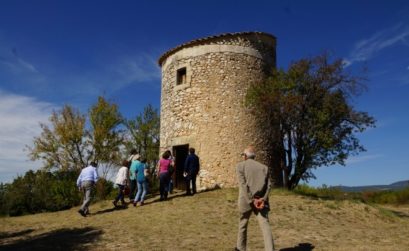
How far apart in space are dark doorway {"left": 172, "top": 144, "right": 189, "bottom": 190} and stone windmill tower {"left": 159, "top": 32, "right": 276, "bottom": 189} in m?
0.04

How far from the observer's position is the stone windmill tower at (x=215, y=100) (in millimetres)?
15930

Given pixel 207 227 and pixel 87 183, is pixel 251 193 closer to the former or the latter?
pixel 207 227

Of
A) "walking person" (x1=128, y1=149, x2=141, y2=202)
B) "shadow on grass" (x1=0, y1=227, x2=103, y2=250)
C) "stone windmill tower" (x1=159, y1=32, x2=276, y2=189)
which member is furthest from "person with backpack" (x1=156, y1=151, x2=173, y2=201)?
"shadow on grass" (x1=0, y1=227, x2=103, y2=250)

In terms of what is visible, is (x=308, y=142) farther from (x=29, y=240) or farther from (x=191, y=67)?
(x=29, y=240)

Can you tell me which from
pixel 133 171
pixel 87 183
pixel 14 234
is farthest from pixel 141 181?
pixel 14 234

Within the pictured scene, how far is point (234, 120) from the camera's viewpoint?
16047mm

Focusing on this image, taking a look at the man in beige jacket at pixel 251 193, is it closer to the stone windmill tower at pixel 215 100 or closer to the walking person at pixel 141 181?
the walking person at pixel 141 181

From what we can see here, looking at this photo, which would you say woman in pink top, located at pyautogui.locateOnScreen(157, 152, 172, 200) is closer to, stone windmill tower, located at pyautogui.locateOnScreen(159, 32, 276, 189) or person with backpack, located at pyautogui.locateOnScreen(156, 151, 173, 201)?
person with backpack, located at pyautogui.locateOnScreen(156, 151, 173, 201)

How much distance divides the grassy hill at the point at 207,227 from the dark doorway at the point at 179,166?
273 cm

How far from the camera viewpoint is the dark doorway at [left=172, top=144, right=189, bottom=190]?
17.4 metres

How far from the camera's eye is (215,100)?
16.3 m

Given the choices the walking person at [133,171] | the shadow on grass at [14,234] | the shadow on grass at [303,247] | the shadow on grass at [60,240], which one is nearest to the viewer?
the shadow on grass at [303,247]

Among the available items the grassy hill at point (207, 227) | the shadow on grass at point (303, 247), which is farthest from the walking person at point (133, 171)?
the shadow on grass at point (303, 247)

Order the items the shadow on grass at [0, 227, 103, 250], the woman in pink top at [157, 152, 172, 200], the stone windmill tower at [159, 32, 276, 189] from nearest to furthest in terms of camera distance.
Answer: the shadow on grass at [0, 227, 103, 250], the woman in pink top at [157, 152, 172, 200], the stone windmill tower at [159, 32, 276, 189]
